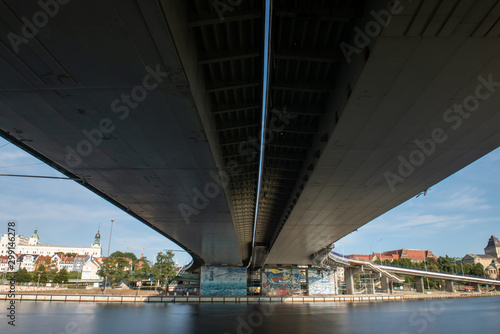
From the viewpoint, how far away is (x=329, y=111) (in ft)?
41.2

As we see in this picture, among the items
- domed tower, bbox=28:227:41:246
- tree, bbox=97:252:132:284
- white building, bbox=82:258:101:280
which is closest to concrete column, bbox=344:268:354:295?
tree, bbox=97:252:132:284

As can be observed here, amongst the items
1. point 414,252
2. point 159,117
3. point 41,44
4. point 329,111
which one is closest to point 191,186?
point 159,117

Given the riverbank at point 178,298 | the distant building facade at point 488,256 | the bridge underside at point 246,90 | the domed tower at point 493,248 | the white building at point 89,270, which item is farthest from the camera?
the domed tower at point 493,248

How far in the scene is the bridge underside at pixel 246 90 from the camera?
7172 mm

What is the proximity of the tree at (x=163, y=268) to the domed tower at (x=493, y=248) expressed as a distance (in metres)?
164

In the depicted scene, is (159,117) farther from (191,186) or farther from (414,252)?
(414,252)

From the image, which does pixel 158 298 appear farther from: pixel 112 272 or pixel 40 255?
pixel 40 255

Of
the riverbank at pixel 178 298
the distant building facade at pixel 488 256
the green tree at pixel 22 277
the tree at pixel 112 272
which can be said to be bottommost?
the riverbank at pixel 178 298

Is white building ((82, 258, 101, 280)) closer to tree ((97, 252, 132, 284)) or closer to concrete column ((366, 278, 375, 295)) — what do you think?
tree ((97, 252, 132, 284))

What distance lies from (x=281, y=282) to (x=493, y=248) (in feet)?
485

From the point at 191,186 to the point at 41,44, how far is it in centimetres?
1252

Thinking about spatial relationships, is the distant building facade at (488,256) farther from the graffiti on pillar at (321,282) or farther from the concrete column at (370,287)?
the graffiti on pillar at (321,282)

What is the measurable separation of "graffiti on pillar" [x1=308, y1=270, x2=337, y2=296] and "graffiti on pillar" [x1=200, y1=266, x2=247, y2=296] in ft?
60.0

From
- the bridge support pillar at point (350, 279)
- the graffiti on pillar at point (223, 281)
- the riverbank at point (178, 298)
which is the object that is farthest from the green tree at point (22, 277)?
the bridge support pillar at point (350, 279)
